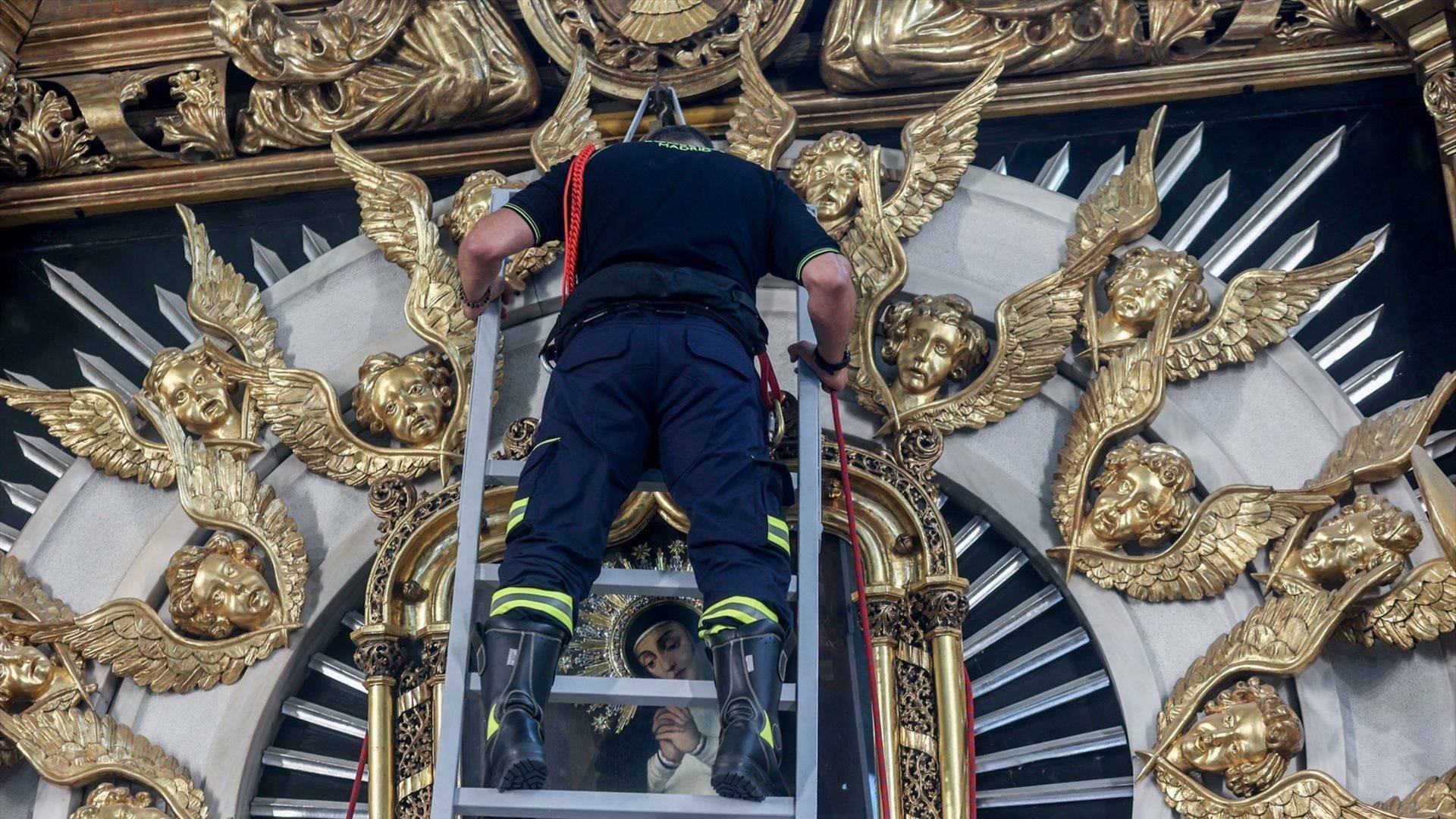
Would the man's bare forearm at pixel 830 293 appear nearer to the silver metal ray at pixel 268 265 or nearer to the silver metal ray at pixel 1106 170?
the silver metal ray at pixel 1106 170

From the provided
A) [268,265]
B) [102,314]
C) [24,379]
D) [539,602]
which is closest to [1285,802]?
[539,602]

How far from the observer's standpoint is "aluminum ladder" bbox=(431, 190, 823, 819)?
279 cm

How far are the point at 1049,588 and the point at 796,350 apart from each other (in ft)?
2.93

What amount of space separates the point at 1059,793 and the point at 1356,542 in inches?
32.5

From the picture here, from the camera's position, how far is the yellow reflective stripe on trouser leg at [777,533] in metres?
2.99

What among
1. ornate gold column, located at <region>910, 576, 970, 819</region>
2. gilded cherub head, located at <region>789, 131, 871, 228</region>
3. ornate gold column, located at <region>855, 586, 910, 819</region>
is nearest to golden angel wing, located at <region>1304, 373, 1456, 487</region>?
ornate gold column, located at <region>910, 576, 970, 819</region>

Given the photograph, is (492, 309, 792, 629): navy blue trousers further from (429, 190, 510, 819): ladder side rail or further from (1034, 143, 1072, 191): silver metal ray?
(1034, 143, 1072, 191): silver metal ray

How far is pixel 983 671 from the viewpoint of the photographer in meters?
3.75

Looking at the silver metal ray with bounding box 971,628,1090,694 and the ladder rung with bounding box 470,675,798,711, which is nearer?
the ladder rung with bounding box 470,675,798,711

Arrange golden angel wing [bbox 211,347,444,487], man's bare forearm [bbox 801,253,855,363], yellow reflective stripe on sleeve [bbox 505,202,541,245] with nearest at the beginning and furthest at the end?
man's bare forearm [bbox 801,253,855,363] < yellow reflective stripe on sleeve [bbox 505,202,541,245] < golden angel wing [bbox 211,347,444,487]

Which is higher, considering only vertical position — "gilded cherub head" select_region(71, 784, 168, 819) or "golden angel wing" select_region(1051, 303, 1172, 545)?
"golden angel wing" select_region(1051, 303, 1172, 545)

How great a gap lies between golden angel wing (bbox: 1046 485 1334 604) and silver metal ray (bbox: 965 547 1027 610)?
210 millimetres

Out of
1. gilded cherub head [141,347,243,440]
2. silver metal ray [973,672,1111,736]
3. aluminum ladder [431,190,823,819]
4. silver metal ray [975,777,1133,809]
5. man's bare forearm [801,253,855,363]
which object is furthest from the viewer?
gilded cherub head [141,347,243,440]

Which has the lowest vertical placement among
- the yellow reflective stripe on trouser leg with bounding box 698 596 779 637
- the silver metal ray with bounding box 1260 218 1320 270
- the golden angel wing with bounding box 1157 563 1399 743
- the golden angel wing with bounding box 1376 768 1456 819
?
the golden angel wing with bounding box 1376 768 1456 819
